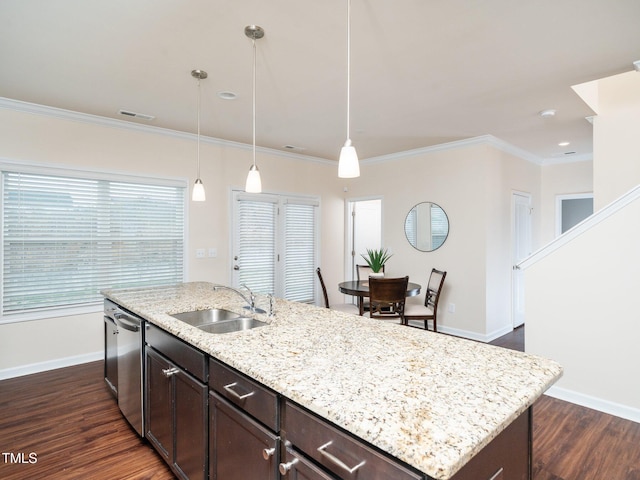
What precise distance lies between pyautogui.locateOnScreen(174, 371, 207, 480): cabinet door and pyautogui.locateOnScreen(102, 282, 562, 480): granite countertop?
250mm

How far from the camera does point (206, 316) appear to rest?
2375mm

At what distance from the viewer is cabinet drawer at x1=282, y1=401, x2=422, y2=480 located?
90cm

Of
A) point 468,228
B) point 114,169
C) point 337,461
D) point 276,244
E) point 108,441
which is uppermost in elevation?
point 114,169

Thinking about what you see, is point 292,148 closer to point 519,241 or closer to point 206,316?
point 206,316

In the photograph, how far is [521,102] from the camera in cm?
336

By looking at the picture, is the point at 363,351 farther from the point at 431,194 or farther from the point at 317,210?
the point at 317,210

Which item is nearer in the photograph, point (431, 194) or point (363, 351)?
point (363, 351)

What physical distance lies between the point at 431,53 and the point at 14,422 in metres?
4.02

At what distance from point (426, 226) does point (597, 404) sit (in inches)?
110

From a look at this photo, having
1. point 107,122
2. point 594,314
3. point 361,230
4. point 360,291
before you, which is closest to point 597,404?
point 594,314

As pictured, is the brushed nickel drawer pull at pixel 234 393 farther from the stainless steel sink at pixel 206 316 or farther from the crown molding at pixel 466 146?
the crown molding at pixel 466 146

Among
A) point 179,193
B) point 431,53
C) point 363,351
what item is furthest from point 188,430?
point 179,193

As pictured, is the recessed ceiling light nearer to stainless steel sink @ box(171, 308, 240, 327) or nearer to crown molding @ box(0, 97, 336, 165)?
crown molding @ box(0, 97, 336, 165)

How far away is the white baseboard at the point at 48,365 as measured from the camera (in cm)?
340
